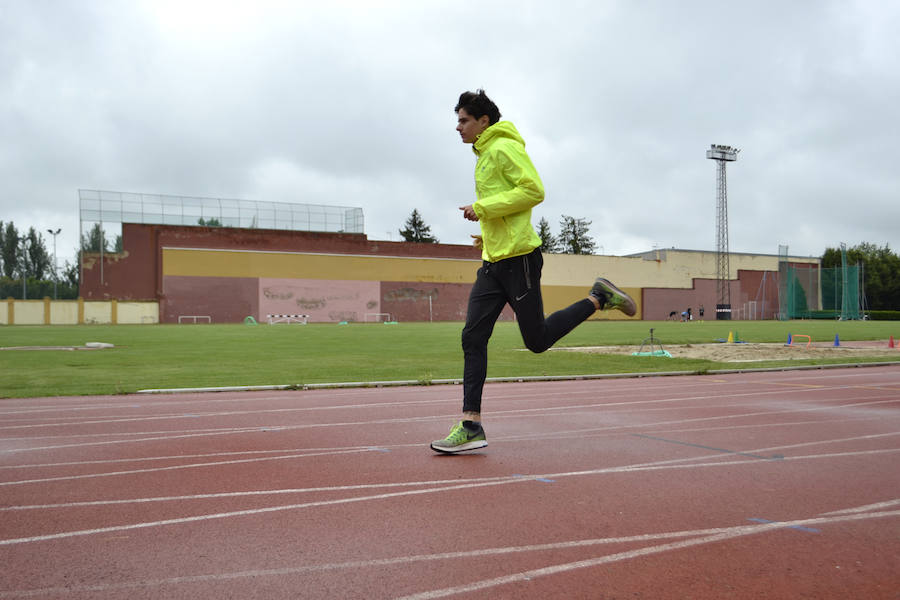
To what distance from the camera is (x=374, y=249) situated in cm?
6022

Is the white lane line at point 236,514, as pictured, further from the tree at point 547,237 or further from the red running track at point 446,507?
the tree at point 547,237

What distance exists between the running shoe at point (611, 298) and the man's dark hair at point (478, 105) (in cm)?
144

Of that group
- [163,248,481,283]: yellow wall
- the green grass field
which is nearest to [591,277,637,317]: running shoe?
the green grass field

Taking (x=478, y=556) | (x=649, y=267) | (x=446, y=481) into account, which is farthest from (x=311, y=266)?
(x=478, y=556)

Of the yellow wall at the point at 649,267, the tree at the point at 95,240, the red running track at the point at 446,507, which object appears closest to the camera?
the red running track at the point at 446,507

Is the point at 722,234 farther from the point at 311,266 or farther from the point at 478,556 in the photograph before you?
the point at 478,556

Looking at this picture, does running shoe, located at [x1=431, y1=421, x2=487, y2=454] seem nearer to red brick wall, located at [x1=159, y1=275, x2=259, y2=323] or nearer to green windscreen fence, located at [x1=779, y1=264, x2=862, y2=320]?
red brick wall, located at [x1=159, y1=275, x2=259, y2=323]

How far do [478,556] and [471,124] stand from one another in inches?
121

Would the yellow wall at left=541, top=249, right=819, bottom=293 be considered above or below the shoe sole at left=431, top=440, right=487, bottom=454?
above

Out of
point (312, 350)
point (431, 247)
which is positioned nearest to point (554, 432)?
point (312, 350)

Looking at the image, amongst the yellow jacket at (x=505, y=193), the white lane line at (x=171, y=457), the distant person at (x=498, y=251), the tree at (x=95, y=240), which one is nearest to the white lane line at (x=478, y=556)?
the distant person at (x=498, y=251)

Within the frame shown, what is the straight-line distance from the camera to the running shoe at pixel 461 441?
482cm

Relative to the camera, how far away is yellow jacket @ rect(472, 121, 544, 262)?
454cm

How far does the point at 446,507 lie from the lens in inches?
140
